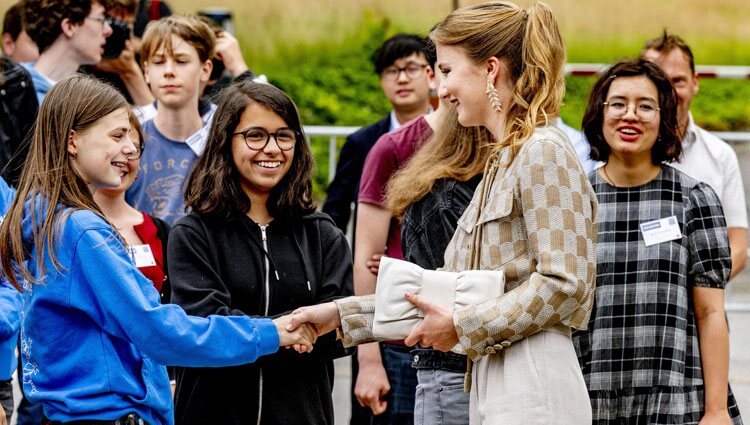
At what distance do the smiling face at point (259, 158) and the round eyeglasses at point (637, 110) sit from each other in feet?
4.18

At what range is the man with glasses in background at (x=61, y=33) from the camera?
5258 mm

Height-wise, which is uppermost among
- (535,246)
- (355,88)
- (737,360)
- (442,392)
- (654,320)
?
(535,246)

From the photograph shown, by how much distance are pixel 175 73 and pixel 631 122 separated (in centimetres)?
205

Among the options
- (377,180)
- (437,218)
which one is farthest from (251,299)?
(377,180)

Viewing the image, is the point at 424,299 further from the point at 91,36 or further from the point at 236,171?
the point at 91,36

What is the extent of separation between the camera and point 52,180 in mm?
3262

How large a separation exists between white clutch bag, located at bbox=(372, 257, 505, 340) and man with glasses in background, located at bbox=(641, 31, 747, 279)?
2.35 metres

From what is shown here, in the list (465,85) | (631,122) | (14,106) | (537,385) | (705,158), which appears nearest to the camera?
(537,385)

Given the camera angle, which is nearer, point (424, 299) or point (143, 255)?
point (424, 299)

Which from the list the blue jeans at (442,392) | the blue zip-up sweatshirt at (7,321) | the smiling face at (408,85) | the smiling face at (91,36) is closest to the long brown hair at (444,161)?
the blue jeans at (442,392)

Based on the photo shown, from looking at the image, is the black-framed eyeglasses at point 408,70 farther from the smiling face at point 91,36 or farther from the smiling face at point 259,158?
the smiling face at point 259,158

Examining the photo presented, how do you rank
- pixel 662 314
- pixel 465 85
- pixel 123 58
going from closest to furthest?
pixel 465 85 → pixel 662 314 → pixel 123 58

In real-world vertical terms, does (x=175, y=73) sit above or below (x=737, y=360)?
above

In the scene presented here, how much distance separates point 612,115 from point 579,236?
4.96ft
